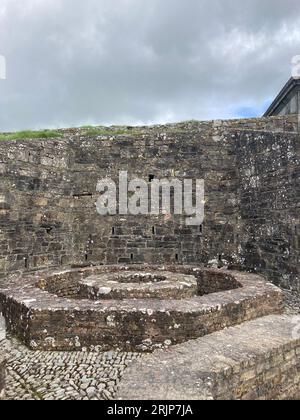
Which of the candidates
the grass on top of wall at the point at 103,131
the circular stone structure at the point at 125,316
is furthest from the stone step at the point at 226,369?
the grass on top of wall at the point at 103,131

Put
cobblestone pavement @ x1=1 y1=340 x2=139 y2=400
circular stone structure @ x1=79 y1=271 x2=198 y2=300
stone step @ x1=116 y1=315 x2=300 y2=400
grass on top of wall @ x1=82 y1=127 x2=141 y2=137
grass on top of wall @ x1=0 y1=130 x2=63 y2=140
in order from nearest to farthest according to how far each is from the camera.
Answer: stone step @ x1=116 y1=315 x2=300 y2=400, cobblestone pavement @ x1=1 y1=340 x2=139 y2=400, circular stone structure @ x1=79 y1=271 x2=198 y2=300, grass on top of wall @ x1=0 y1=130 x2=63 y2=140, grass on top of wall @ x1=82 y1=127 x2=141 y2=137

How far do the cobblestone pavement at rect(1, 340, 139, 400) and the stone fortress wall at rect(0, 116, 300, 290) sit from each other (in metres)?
3.88

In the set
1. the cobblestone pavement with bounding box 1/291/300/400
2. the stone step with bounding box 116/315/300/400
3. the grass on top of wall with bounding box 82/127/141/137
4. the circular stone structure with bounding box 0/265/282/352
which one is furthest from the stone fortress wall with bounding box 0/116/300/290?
the cobblestone pavement with bounding box 1/291/300/400

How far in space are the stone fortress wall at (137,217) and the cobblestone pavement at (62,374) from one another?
3.86m

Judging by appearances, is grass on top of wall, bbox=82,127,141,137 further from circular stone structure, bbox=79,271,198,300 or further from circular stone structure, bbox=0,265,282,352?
circular stone structure, bbox=0,265,282,352

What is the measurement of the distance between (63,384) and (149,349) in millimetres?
1312

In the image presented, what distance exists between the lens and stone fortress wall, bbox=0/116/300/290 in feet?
27.2

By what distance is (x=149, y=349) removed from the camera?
15.7ft

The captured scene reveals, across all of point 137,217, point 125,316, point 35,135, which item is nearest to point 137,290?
point 125,316

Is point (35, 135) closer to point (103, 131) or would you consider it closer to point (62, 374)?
point (103, 131)

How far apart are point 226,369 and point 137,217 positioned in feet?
21.2

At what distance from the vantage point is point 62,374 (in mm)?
4109

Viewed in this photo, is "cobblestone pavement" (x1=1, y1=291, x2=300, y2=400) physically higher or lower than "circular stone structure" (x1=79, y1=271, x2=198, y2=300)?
lower

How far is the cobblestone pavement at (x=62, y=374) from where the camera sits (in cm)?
366
